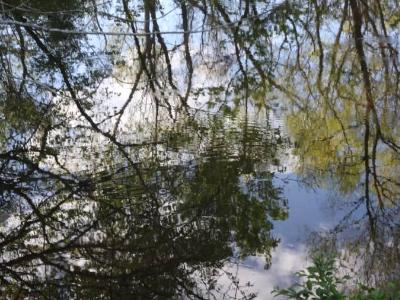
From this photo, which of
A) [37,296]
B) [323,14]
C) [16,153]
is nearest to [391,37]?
[323,14]

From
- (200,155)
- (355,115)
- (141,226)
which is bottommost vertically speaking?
(141,226)

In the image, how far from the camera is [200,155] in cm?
416

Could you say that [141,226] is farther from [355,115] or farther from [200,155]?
[355,115]

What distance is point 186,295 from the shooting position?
120 inches

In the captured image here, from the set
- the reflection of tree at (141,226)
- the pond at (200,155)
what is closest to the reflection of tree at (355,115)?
the pond at (200,155)

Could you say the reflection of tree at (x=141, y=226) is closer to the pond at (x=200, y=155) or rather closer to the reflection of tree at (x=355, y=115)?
the pond at (x=200, y=155)

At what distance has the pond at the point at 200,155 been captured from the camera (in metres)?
3.24

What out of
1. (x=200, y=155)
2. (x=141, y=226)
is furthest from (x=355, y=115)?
(x=141, y=226)

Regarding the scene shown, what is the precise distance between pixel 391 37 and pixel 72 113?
3483mm

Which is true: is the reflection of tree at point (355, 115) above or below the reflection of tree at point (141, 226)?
above

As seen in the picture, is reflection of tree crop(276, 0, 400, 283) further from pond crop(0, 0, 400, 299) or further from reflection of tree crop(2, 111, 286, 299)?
reflection of tree crop(2, 111, 286, 299)

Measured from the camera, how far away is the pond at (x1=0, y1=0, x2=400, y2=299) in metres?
3.24

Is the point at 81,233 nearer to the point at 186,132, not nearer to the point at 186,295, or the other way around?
the point at 186,295

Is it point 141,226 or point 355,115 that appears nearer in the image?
point 141,226
